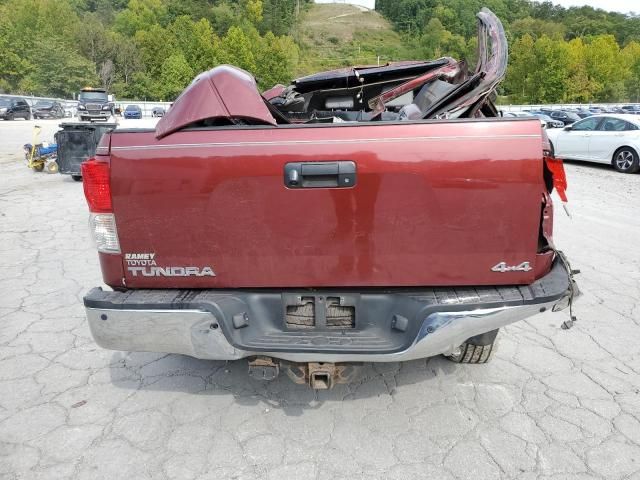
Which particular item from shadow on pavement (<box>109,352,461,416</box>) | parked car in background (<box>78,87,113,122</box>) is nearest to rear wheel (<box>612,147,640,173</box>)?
shadow on pavement (<box>109,352,461,416</box>)

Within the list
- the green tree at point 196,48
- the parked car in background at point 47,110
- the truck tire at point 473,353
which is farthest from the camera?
the green tree at point 196,48

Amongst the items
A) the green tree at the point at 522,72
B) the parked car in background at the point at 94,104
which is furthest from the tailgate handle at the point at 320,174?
the green tree at the point at 522,72

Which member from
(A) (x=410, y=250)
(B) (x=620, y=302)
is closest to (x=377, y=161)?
(A) (x=410, y=250)

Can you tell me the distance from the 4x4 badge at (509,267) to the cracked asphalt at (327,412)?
0.97 metres

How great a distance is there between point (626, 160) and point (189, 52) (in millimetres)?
91600

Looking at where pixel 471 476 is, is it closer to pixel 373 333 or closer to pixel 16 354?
pixel 373 333

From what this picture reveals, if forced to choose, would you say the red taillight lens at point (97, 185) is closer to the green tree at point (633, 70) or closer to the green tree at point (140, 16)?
the green tree at point (633, 70)

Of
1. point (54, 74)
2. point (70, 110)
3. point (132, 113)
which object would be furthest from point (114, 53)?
point (132, 113)

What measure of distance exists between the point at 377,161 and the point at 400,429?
1.54 meters

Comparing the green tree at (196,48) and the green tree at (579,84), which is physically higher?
the green tree at (196,48)

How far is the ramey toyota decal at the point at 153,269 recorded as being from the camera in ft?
8.05

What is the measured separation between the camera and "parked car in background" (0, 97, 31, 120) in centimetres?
3456

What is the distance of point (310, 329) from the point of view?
251 cm

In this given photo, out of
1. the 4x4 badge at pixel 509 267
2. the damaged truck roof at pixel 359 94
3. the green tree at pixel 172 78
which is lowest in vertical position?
the 4x4 badge at pixel 509 267
